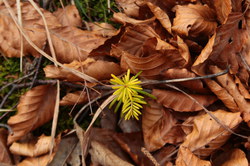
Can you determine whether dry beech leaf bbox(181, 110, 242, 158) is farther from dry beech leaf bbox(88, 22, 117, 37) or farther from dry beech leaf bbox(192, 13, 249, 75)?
dry beech leaf bbox(88, 22, 117, 37)

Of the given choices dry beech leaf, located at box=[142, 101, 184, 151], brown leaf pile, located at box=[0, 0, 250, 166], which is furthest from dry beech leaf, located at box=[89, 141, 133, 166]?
dry beech leaf, located at box=[142, 101, 184, 151]

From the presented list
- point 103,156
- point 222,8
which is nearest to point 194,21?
point 222,8

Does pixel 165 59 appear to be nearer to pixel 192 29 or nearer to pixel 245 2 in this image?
pixel 192 29

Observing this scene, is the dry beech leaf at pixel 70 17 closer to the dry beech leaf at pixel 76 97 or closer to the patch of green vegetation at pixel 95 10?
the patch of green vegetation at pixel 95 10

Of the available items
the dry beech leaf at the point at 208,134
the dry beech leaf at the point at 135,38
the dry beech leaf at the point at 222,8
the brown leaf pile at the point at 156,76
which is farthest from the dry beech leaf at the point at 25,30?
the dry beech leaf at the point at 208,134

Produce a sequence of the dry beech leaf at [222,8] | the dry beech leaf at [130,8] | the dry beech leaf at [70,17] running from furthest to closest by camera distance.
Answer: the dry beech leaf at [70,17] → the dry beech leaf at [130,8] → the dry beech leaf at [222,8]

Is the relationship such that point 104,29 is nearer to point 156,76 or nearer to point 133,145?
point 156,76

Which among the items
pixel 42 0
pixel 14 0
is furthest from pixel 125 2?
pixel 14 0
